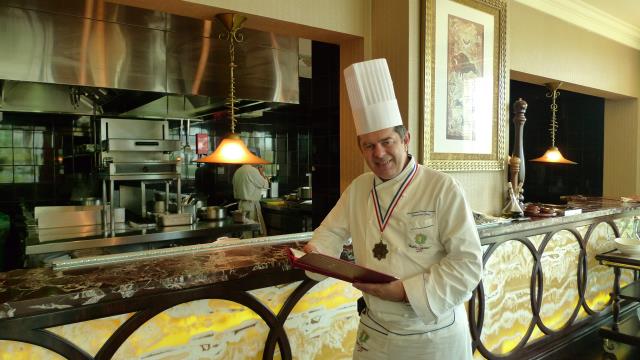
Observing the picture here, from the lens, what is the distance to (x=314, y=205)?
4.68 m

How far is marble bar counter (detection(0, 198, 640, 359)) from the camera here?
150 cm

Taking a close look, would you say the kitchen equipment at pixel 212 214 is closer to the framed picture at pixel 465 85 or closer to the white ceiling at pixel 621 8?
the framed picture at pixel 465 85

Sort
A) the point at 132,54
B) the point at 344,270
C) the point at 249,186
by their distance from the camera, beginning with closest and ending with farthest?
the point at 344,270 < the point at 132,54 < the point at 249,186

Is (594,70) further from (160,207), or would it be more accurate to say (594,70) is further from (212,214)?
(160,207)

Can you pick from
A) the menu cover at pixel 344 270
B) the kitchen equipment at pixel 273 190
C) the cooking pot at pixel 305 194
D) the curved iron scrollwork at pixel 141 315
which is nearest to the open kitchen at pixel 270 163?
the curved iron scrollwork at pixel 141 315

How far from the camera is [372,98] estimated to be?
1.75 m

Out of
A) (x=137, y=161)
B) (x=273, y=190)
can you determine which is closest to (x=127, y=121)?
(x=137, y=161)

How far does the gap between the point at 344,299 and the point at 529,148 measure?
622 centimetres

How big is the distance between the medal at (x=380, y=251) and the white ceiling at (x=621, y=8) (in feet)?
13.1

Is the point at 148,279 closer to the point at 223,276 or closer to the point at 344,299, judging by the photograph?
the point at 223,276

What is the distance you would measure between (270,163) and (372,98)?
2315 millimetres

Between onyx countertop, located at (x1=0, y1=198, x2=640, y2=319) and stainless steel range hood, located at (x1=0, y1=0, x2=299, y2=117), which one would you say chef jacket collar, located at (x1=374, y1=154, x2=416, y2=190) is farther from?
stainless steel range hood, located at (x1=0, y1=0, x2=299, y2=117)

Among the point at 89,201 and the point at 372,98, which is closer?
the point at 372,98

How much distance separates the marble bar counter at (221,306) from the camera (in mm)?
1496
